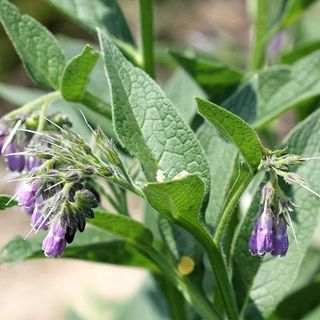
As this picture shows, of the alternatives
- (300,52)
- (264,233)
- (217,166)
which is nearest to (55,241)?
(264,233)

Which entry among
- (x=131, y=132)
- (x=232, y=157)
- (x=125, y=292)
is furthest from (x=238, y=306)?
(x=125, y=292)

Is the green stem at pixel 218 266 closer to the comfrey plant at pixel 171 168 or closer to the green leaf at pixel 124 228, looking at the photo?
the comfrey plant at pixel 171 168

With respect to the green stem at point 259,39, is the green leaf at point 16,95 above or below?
below

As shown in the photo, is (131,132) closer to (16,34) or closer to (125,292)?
(16,34)

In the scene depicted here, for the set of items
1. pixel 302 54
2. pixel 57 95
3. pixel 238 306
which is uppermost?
pixel 302 54

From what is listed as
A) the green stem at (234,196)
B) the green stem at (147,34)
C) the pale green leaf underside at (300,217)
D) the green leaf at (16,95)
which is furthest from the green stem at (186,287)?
the green leaf at (16,95)

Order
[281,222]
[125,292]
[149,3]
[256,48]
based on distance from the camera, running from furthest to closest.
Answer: [125,292] < [256,48] < [149,3] < [281,222]

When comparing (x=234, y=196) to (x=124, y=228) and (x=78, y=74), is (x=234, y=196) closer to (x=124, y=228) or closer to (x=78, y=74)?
(x=124, y=228)
